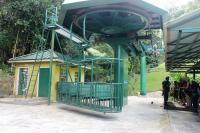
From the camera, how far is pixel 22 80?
16.9 m

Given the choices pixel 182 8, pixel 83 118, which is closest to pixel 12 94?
pixel 83 118

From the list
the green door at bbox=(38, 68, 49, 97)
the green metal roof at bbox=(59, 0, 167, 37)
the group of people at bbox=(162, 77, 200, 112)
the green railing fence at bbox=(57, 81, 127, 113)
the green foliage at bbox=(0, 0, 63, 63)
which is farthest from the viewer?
the green foliage at bbox=(0, 0, 63, 63)

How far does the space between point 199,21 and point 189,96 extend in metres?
6.61

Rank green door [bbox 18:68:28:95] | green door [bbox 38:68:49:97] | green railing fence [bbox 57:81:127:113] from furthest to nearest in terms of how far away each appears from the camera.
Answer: green door [bbox 18:68:28:95]
green door [bbox 38:68:49:97]
green railing fence [bbox 57:81:127:113]

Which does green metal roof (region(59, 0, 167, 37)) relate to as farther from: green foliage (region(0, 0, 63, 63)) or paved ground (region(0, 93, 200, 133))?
green foliage (region(0, 0, 63, 63))

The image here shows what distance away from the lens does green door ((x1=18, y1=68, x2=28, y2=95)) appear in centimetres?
1683

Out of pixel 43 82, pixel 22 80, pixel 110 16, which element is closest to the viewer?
pixel 110 16

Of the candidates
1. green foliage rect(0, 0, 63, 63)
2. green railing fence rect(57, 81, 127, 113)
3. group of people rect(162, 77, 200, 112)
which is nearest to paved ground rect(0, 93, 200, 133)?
green railing fence rect(57, 81, 127, 113)

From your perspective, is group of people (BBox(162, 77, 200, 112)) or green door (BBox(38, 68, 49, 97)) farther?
green door (BBox(38, 68, 49, 97))

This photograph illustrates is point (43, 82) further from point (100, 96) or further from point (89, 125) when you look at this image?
point (89, 125)

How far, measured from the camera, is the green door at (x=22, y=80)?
16.8 metres

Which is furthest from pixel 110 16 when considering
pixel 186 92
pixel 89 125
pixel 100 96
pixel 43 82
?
pixel 89 125

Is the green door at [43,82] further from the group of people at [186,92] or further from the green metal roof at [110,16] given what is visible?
the group of people at [186,92]

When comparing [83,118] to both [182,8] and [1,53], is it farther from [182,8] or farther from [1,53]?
[182,8]
